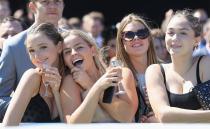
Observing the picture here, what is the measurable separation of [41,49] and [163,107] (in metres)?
1.00

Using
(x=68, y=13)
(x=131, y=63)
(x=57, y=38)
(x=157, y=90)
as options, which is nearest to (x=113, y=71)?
(x=157, y=90)

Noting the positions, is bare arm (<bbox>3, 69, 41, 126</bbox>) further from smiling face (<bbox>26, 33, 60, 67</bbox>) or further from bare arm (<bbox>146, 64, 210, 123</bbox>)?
bare arm (<bbox>146, 64, 210, 123</bbox>)

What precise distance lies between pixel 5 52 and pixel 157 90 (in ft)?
4.99

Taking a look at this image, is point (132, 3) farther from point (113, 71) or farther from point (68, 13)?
point (113, 71)

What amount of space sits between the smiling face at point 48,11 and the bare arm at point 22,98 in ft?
3.92

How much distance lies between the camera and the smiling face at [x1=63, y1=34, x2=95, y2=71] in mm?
4891

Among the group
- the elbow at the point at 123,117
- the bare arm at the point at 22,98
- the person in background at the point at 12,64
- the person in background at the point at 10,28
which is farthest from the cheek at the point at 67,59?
the person in background at the point at 10,28

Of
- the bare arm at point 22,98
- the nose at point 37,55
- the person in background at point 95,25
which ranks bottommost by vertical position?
the person in background at point 95,25

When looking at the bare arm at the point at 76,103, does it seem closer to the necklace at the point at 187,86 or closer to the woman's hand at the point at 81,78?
the woman's hand at the point at 81,78

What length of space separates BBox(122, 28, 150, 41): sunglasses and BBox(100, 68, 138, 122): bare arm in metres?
0.63

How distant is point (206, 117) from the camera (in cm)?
428

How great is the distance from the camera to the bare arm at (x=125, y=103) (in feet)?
15.4

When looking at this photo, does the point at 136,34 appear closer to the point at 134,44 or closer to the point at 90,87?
the point at 134,44

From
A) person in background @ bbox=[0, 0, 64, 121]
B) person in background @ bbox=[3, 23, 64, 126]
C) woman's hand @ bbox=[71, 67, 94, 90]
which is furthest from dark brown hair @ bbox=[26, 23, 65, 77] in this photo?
person in background @ bbox=[0, 0, 64, 121]
